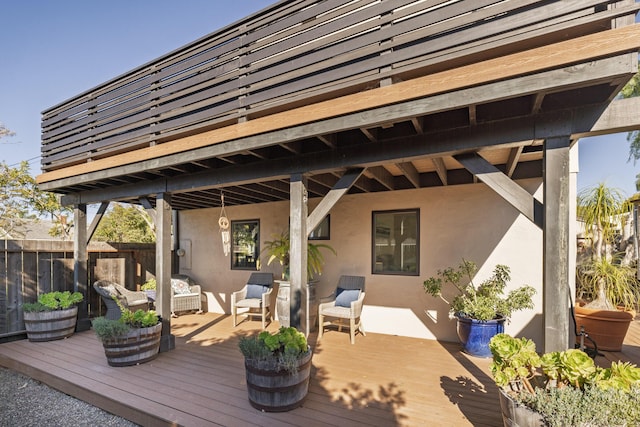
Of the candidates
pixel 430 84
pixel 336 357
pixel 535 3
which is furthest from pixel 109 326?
pixel 535 3

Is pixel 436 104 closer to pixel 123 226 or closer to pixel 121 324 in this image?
pixel 121 324

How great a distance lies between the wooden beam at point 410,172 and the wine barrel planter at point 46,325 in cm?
533

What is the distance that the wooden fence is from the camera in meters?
4.74

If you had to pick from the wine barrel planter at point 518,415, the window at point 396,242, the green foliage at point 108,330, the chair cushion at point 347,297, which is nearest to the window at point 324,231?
the window at point 396,242

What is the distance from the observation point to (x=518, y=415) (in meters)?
1.90

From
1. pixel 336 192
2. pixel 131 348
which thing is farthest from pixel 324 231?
pixel 131 348

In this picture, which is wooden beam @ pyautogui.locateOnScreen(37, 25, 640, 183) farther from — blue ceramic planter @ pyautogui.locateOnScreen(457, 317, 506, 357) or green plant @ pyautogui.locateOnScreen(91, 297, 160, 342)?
blue ceramic planter @ pyautogui.locateOnScreen(457, 317, 506, 357)

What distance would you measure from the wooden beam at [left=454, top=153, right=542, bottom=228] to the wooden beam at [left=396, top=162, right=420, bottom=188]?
974mm

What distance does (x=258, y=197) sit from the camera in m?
6.06

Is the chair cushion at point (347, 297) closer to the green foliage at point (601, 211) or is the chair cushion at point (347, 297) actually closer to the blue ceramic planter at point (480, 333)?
the blue ceramic planter at point (480, 333)

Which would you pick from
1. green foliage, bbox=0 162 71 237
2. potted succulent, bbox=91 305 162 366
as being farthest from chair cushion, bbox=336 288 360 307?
green foliage, bbox=0 162 71 237

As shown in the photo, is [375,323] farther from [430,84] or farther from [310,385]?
[430,84]

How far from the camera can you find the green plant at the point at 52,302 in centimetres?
462

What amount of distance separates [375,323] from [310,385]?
2.24m
